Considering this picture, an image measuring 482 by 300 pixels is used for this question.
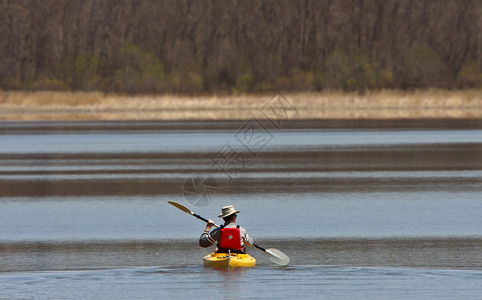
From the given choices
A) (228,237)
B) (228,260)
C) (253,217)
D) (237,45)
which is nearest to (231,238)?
(228,237)

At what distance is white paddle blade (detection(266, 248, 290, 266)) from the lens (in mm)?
11924

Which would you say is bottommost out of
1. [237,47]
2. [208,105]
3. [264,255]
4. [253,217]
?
[264,255]

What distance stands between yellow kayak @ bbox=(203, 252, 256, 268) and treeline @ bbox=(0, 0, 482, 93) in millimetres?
70723

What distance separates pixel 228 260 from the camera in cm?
1176

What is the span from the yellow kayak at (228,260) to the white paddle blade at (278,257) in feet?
0.88

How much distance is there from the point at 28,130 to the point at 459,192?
31.3 metres

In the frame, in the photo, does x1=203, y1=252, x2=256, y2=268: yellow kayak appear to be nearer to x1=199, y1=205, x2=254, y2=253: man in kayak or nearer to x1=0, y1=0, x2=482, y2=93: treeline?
x1=199, y1=205, x2=254, y2=253: man in kayak

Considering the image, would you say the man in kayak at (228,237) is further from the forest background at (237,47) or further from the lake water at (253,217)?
the forest background at (237,47)

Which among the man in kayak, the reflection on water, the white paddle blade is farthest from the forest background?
the man in kayak

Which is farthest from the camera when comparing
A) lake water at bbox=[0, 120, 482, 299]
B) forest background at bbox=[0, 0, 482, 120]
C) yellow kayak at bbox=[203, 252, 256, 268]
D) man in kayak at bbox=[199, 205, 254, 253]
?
forest background at bbox=[0, 0, 482, 120]

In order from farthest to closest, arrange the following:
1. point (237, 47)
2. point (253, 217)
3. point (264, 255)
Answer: point (237, 47) < point (253, 217) < point (264, 255)

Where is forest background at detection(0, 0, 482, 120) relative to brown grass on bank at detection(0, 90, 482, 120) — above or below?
above

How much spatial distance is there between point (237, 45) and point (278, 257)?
85070mm

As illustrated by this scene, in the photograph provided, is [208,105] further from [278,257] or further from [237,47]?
[278,257]
